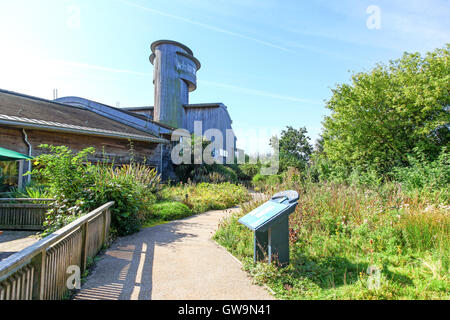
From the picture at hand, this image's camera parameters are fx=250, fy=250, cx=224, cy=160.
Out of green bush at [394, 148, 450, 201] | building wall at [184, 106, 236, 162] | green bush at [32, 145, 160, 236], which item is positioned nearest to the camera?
green bush at [32, 145, 160, 236]

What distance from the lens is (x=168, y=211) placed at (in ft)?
25.1

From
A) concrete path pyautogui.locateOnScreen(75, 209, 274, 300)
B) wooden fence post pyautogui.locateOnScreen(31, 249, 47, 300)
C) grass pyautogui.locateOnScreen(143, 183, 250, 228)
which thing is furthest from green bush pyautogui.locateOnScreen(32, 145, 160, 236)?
wooden fence post pyautogui.locateOnScreen(31, 249, 47, 300)

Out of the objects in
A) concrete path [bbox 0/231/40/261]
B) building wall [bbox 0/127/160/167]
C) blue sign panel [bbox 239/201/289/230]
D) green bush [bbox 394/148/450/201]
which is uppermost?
building wall [bbox 0/127/160/167]

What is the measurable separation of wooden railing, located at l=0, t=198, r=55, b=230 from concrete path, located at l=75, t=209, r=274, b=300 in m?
2.37

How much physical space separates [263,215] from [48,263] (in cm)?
270

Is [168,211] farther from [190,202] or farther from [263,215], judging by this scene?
[263,215]

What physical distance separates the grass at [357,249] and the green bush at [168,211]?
2162mm

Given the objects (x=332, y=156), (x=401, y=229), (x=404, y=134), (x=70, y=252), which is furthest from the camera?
(x=332, y=156)

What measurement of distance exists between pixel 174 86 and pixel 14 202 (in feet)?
49.2

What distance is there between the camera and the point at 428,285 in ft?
10.2

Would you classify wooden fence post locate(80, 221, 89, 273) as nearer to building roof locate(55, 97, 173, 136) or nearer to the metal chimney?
building roof locate(55, 97, 173, 136)

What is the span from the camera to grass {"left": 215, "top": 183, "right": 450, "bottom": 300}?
10.2 feet
